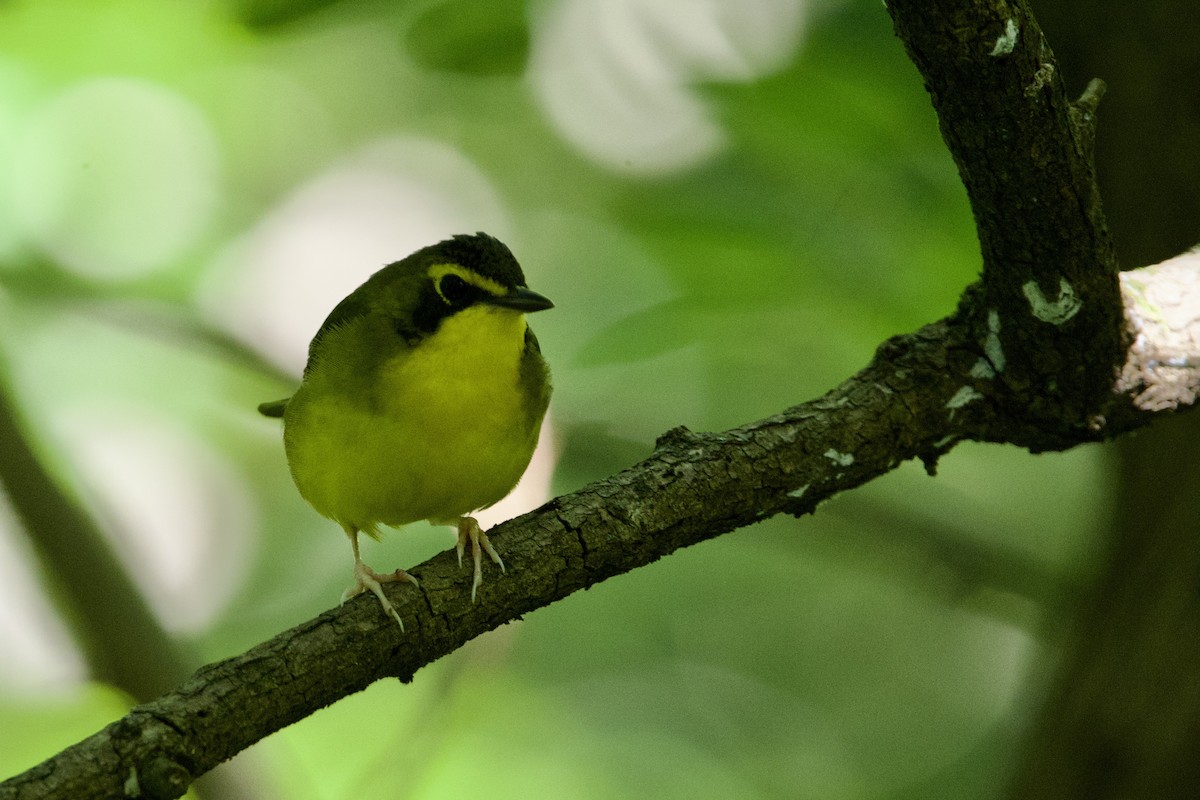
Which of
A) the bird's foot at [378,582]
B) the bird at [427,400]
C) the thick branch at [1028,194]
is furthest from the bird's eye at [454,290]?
the thick branch at [1028,194]

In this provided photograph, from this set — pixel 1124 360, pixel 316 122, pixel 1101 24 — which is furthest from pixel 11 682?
pixel 1101 24

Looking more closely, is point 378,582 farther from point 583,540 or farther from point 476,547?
point 583,540

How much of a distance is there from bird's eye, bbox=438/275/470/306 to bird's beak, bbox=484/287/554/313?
96 mm

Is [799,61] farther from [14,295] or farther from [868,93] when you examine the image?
[14,295]

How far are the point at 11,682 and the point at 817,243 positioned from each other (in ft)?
14.4

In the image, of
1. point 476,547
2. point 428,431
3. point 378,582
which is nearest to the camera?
point 378,582

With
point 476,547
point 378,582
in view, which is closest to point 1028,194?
point 476,547

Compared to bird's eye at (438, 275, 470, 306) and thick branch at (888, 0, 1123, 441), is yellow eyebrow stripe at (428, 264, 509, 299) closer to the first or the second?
bird's eye at (438, 275, 470, 306)

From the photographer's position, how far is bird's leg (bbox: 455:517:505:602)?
3.28 meters

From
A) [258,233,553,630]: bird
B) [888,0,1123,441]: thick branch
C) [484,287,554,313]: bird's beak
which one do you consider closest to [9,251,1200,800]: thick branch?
[888,0,1123,441]: thick branch

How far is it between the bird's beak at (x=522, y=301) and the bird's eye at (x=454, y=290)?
0.31 feet

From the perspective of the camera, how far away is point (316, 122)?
23.8 ft

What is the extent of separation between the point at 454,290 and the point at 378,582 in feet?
4.14

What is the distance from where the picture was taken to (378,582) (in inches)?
128
